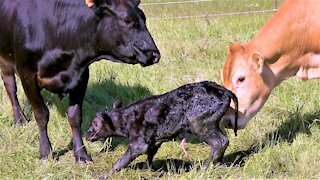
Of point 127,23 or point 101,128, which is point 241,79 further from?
point 101,128

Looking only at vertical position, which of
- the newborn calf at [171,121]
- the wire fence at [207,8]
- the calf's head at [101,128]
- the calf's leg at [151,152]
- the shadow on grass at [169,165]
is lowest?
the wire fence at [207,8]

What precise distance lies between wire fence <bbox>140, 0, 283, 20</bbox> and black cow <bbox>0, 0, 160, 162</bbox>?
5.26 metres

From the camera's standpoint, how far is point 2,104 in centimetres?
736

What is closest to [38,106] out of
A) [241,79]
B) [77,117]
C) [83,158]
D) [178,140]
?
[77,117]

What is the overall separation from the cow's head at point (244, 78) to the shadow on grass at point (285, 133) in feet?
0.95

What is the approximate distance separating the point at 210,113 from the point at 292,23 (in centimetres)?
133

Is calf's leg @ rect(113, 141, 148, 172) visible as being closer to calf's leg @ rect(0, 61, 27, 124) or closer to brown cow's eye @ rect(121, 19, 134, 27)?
brown cow's eye @ rect(121, 19, 134, 27)

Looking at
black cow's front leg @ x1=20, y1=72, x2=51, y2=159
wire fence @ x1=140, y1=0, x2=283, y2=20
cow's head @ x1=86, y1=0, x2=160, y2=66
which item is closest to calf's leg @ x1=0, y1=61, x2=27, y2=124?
black cow's front leg @ x1=20, y1=72, x2=51, y2=159

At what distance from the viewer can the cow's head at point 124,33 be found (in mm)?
5449

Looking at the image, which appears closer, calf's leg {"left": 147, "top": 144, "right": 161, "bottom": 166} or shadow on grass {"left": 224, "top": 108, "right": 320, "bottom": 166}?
calf's leg {"left": 147, "top": 144, "right": 161, "bottom": 166}

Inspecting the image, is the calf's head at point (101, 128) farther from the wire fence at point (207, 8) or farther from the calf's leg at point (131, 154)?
the wire fence at point (207, 8)

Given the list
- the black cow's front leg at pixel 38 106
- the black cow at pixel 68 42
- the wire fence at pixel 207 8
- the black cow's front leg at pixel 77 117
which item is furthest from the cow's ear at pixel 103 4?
the wire fence at pixel 207 8

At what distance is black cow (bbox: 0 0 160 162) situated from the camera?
18.1 ft

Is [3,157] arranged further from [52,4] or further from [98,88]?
[98,88]
